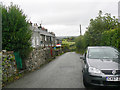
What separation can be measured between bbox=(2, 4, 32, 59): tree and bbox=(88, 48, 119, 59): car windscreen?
14.7 ft

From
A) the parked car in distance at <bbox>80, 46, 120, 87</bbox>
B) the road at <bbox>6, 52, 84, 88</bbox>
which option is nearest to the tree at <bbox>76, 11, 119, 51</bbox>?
the road at <bbox>6, 52, 84, 88</bbox>

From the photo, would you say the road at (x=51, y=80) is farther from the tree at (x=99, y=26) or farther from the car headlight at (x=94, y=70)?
the tree at (x=99, y=26)

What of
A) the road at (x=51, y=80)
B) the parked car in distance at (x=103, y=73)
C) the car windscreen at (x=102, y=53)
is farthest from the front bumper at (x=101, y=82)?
the car windscreen at (x=102, y=53)

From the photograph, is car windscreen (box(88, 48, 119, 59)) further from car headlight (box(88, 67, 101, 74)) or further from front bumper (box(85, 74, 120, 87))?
front bumper (box(85, 74, 120, 87))

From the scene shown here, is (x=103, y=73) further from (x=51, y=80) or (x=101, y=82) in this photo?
(x=51, y=80)

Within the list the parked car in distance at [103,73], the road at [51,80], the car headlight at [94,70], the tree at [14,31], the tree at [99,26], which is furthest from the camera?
the tree at [99,26]

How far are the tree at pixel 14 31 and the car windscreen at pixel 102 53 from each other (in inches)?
176

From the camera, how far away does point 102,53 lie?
5.87m

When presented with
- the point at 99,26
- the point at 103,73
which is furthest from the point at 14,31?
the point at 99,26

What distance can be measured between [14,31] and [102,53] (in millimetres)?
5464

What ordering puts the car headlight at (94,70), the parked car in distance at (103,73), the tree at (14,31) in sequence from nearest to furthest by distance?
the parked car in distance at (103,73), the car headlight at (94,70), the tree at (14,31)

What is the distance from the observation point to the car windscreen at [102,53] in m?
5.61

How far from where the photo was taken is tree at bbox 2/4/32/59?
25.7 feet

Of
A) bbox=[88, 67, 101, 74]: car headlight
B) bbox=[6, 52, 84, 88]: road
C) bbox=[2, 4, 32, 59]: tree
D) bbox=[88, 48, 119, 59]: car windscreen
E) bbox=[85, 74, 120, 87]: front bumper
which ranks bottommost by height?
bbox=[6, 52, 84, 88]: road
